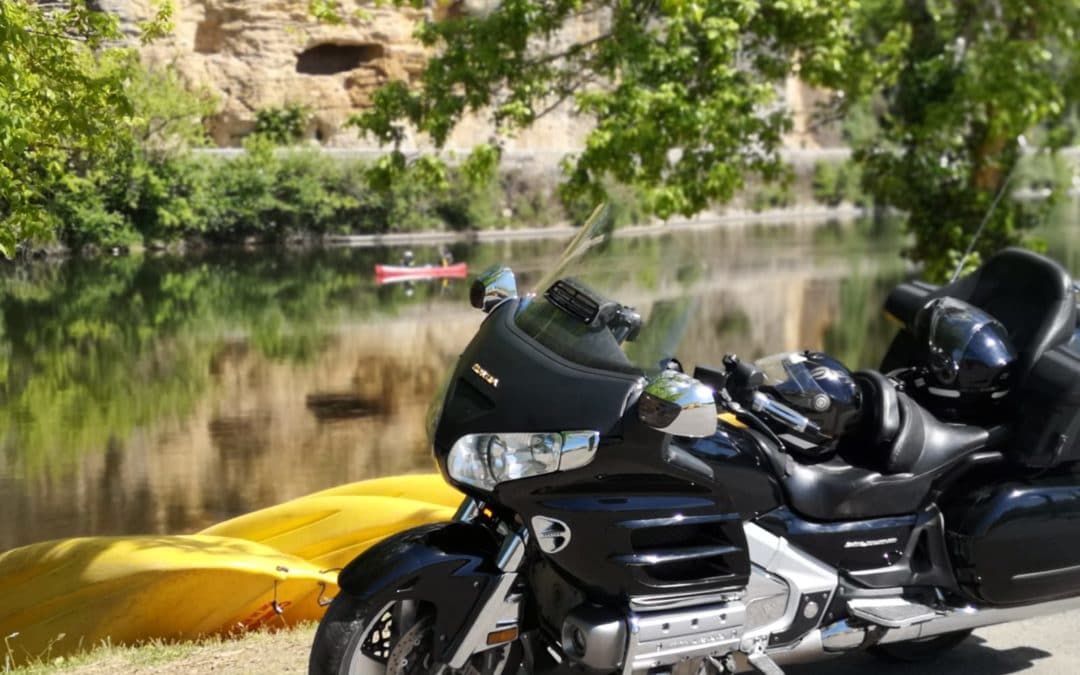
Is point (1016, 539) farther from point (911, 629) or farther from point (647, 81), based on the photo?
point (647, 81)

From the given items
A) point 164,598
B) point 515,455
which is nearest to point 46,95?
point 164,598

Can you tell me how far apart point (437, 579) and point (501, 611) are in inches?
9.3

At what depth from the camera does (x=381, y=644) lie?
4203mm

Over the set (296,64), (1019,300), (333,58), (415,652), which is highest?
(333,58)

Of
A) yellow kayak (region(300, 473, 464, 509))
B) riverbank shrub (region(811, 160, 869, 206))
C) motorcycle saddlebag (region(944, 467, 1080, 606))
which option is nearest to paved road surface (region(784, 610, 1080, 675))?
motorcycle saddlebag (region(944, 467, 1080, 606))

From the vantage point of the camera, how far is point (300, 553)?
8.09m

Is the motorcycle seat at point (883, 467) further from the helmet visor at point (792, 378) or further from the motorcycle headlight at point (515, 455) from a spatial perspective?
the motorcycle headlight at point (515, 455)

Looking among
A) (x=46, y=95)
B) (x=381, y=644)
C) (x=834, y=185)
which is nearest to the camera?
(x=381, y=644)

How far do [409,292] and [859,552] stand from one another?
29.3m

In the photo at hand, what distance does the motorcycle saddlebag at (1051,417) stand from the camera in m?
4.86

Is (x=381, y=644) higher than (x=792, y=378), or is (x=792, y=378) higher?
(x=792, y=378)

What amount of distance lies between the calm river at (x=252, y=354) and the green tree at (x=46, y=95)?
132 inches

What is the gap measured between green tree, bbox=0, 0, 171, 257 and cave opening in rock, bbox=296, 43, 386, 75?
126 ft

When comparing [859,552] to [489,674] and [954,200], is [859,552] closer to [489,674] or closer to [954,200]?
[489,674]
